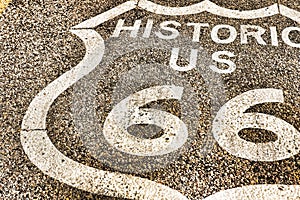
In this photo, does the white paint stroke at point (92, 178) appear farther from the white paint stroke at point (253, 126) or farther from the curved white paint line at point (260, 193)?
the white paint stroke at point (253, 126)

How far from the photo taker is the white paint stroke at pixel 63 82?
2930 millimetres

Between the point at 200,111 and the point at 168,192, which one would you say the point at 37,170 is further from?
the point at 200,111

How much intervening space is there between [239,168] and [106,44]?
1565 millimetres

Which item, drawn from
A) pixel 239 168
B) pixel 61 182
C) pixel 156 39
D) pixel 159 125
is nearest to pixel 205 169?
pixel 239 168

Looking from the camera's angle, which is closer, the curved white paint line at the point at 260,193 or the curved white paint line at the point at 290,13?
the curved white paint line at the point at 260,193

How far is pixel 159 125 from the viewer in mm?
2873

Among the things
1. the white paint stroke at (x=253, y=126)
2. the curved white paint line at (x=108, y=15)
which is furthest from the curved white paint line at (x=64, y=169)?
the curved white paint line at (x=108, y=15)

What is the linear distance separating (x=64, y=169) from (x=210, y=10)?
2070mm

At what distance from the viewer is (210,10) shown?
3.87 metres

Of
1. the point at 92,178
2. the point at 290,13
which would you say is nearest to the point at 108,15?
the point at 290,13

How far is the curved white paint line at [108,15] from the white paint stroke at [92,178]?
4.49 ft

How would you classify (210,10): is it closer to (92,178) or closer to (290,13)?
(290,13)

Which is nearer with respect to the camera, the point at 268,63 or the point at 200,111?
the point at 200,111

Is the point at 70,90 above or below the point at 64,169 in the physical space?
above
